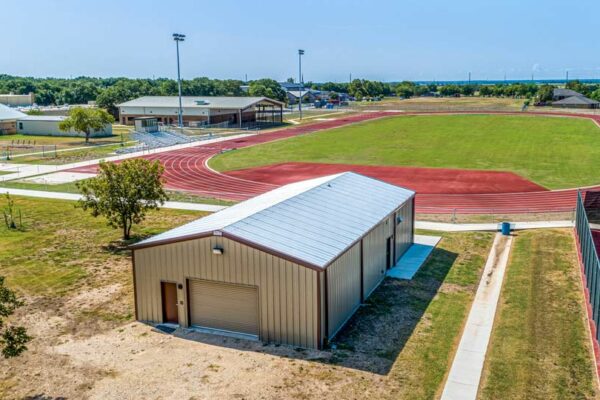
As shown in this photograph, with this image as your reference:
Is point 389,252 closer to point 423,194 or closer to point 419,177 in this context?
point 423,194

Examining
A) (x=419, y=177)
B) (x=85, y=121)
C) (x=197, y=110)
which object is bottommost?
(x=419, y=177)

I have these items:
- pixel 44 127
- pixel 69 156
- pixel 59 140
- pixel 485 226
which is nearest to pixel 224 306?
pixel 485 226

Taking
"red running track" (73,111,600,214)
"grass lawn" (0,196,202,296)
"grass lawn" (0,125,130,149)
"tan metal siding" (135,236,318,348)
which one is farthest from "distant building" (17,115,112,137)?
"tan metal siding" (135,236,318,348)

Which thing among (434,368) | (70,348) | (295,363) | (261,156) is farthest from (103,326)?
(261,156)

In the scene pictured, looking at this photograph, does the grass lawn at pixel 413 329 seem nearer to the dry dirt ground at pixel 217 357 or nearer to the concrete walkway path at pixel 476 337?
the dry dirt ground at pixel 217 357

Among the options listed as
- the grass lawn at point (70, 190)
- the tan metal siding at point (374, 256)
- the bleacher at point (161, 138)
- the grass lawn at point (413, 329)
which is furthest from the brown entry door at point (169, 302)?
the bleacher at point (161, 138)

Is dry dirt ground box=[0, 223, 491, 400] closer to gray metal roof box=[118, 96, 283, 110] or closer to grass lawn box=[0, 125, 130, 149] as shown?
grass lawn box=[0, 125, 130, 149]
